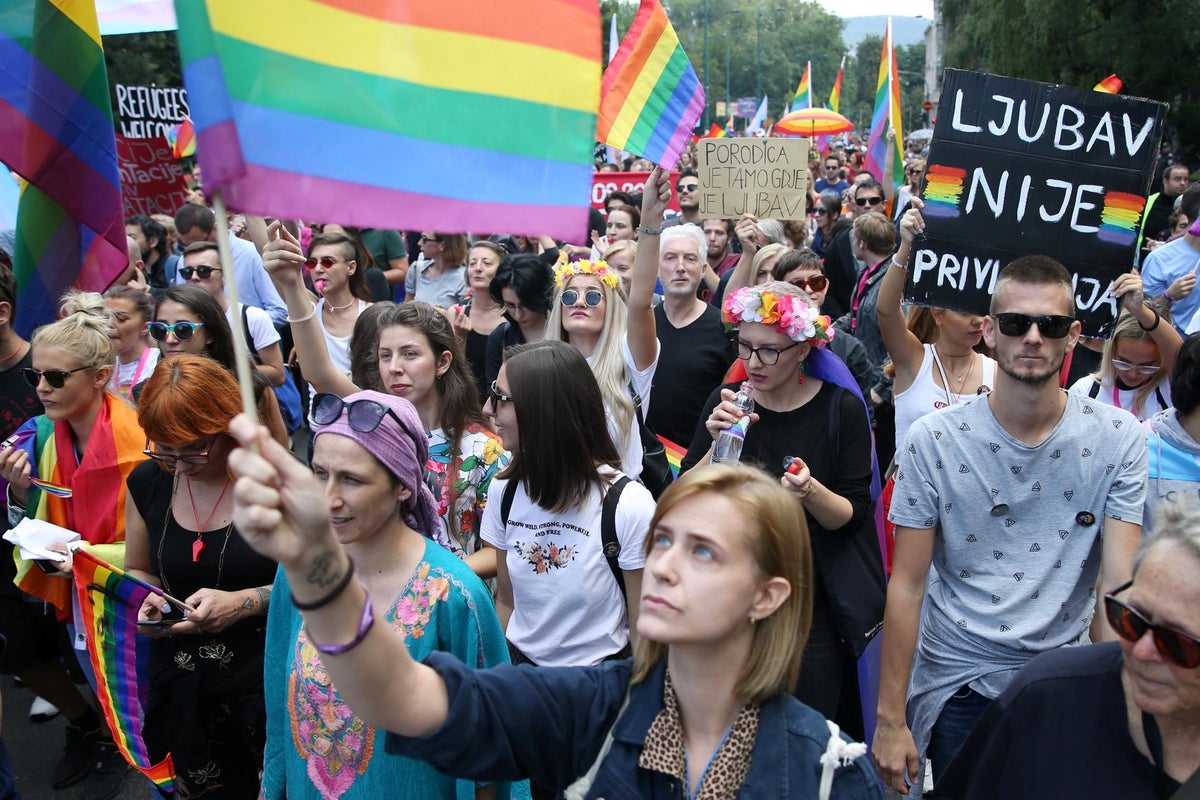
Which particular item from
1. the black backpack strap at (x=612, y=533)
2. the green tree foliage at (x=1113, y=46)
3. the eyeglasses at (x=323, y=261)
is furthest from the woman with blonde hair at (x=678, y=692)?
the green tree foliage at (x=1113, y=46)

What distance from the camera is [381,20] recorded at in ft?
6.47

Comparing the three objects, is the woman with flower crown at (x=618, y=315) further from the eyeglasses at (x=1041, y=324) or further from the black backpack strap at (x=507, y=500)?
the eyeglasses at (x=1041, y=324)

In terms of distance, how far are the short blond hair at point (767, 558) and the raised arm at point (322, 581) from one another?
1.52 feet

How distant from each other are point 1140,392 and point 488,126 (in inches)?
137

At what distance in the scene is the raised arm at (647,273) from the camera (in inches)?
183

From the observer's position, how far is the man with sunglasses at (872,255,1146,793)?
9.62ft

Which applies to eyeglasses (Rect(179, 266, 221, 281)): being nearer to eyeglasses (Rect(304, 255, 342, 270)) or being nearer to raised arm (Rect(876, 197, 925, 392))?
eyeglasses (Rect(304, 255, 342, 270))

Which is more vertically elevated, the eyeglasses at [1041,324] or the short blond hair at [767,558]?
the eyeglasses at [1041,324]

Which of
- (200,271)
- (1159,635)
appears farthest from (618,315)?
(1159,635)

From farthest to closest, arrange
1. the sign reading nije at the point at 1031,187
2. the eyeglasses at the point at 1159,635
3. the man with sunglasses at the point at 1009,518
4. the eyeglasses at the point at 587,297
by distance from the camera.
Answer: the eyeglasses at the point at 587,297 → the sign reading nije at the point at 1031,187 → the man with sunglasses at the point at 1009,518 → the eyeglasses at the point at 1159,635

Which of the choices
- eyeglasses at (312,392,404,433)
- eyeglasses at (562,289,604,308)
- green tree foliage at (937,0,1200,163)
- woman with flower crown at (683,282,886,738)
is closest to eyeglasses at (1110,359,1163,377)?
woman with flower crown at (683,282,886,738)

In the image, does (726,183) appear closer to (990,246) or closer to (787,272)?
(787,272)

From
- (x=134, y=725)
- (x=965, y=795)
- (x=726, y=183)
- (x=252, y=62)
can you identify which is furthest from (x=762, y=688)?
(x=726, y=183)

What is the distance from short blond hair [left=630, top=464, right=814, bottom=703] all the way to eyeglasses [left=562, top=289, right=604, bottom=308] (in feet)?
9.77
